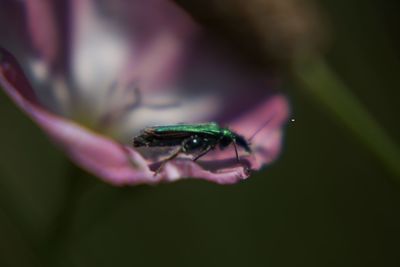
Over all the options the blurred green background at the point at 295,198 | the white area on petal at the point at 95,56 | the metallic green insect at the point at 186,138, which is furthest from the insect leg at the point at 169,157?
the blurred green background at the point at 295,198

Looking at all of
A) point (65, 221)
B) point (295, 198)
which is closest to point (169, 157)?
point (65, 221)

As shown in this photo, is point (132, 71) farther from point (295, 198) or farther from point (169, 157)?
point (295, 198)

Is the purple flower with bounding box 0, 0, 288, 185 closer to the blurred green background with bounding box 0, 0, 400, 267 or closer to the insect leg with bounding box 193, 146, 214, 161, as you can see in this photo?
the insect leg with bounding box 193, 146, 214, 161

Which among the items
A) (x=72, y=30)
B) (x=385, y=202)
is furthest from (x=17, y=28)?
(x=385, y=202)

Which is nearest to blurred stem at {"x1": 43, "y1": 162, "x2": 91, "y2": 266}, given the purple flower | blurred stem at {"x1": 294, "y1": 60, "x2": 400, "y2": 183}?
the purple flower

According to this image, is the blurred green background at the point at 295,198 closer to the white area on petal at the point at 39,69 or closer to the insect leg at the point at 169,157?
the white area on petal at the point at 39,69

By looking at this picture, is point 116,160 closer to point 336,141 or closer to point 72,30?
point 72,30
